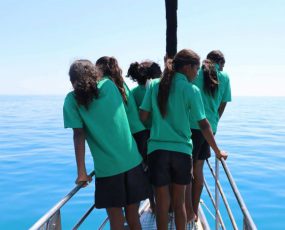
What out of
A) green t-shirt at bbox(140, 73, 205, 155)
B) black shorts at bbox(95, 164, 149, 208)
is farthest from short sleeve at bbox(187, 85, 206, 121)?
black shorts at bbox(95, 164, 149, 208)

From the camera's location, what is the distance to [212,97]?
8.55ft

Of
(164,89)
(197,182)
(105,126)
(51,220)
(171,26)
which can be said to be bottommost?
(197,182)

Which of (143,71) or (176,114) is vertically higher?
(143,71)

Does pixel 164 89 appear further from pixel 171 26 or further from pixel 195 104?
pixel 171 26

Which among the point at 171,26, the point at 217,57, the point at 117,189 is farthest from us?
the point at 171,26

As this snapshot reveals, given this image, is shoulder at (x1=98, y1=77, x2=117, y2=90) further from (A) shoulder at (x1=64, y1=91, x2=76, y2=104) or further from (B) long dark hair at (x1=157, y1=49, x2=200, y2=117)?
(B) long dark hair at (x1=157, y1=49, x2=200, y2=117)

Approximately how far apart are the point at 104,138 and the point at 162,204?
0.78 metres

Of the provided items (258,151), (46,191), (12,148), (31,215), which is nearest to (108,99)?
(31,215)

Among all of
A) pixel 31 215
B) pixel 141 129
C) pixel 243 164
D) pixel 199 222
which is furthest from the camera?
pixel 243 164

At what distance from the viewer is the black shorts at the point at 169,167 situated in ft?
7.04

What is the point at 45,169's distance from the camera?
10789mm

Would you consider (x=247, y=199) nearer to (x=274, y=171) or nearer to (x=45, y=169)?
(x=274, y=171)

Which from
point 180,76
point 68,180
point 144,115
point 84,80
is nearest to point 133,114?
point 144,115

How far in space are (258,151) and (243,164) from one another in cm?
237
